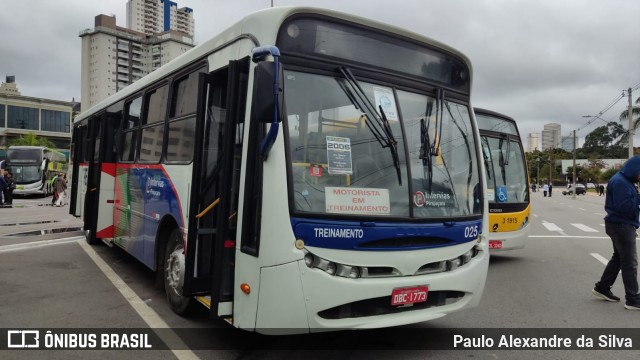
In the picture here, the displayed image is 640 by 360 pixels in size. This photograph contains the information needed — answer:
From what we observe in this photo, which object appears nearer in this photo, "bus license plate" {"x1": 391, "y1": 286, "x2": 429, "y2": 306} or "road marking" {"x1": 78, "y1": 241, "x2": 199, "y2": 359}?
"bus license plate" {"x1": 391, "y1": 286, "x2": 429, "y2": 306}

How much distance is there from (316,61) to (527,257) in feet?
27.0

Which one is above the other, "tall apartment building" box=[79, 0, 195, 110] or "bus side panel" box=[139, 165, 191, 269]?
"tall apartment building" box=[79, 0, 195, 110]

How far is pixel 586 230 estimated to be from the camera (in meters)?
16.8

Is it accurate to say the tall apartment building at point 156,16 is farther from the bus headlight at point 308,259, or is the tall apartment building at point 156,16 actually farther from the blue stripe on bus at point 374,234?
the bus headlight at point 308,259

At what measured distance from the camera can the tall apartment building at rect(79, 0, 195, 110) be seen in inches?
5315

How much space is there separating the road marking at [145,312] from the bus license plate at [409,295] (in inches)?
69.5

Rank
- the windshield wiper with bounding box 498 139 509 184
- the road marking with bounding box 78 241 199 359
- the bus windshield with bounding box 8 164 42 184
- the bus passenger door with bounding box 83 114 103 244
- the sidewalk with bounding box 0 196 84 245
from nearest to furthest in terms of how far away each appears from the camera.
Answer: the road marking with bounding box 78 241 199 359 < the bus passenger door with bounding box 83 114 103 244 < the windshield wiper with bounding box 498 139 509 184 < the sidewalk with bounding box 0 196 84 245 < the bus windshield with bounding box 8 164 42 184

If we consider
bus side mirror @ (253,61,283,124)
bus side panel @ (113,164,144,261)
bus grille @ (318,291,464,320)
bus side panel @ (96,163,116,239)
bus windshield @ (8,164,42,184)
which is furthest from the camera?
bus windshield @ (8,164,42,184)

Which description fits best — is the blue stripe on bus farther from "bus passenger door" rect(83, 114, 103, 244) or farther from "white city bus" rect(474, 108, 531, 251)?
"bus passenger door" rect(83, 114, 103, 244)

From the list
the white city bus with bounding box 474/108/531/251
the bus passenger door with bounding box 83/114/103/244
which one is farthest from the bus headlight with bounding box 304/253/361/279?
the bus passenger door with bounding box 83/114/103/244

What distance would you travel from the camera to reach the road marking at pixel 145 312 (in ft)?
15.1

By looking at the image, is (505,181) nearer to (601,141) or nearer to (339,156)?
(339,156)

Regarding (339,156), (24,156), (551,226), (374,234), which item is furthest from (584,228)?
(24,156)

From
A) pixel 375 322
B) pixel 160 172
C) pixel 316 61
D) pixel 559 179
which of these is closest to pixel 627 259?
pixel 375 322
